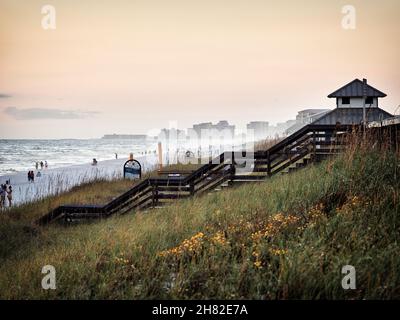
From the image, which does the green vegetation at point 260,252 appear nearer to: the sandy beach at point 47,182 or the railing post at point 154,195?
the railing post at point 154,195

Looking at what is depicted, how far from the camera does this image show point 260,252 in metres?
4.74

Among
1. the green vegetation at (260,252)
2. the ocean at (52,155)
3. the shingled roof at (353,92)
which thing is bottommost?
the green vegetation at (260,252)

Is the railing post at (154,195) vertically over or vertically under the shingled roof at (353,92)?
under

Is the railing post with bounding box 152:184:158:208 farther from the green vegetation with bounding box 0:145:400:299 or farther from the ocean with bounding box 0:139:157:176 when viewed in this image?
the ocean with bounding box 0:139:157:176

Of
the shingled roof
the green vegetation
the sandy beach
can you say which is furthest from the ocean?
the green vegetation

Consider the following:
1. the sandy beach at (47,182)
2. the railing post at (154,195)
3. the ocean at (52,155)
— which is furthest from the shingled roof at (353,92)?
the ocean at (52,155)

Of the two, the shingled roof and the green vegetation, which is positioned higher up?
the shingled roof

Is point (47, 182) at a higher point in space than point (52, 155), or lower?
lower

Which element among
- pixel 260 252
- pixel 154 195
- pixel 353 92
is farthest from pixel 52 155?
pixel 260 252

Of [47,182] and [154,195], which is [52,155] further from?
[154,195]

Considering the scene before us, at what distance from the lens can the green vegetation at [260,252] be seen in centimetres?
412

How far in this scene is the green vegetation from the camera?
4.12 m

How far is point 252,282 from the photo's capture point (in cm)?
417

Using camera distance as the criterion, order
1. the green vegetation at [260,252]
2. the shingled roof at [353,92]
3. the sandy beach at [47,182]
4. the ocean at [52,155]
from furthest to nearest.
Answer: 1. the ocean at [52,155]
2. the shingled roof at [353,92]
3. the sandy beach at [47,182]
4. the green vegetation at [260,252]
